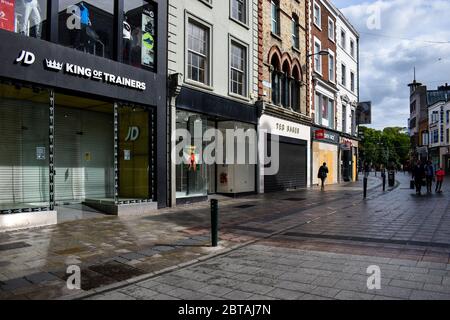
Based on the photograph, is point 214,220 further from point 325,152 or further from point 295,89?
point 325,152

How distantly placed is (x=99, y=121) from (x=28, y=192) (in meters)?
3.94

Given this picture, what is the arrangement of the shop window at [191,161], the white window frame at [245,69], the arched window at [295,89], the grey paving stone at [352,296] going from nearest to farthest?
the grey paving stone at [352,296] → the shop window at [191,161] → the white window frame at [245,69] → the arched window at [295,89]

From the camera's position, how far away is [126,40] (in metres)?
11.9

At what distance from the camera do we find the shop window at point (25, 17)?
→ 8867 millimetres

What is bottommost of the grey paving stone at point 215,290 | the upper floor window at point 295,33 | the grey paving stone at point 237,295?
the grey paving stone at point 215,290

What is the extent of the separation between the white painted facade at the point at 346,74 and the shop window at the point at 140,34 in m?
21.3

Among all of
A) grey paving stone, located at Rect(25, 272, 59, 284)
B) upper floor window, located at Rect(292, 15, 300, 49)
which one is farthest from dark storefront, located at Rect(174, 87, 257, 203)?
grey paving stone, located at Rect(25, 272, 59, 284)

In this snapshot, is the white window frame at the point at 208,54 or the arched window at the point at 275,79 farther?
the arched window at the point at 275,79

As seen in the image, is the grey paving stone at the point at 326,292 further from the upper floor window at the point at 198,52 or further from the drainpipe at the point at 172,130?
the upper floor window at the point at 198,52

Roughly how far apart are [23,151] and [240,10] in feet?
38.2

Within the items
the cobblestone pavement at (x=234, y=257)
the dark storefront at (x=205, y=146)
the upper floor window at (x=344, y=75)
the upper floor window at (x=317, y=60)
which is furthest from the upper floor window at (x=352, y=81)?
the cobblestone pavement at (x=234, y=257)

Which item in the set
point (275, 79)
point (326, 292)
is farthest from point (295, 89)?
point (326, 292)

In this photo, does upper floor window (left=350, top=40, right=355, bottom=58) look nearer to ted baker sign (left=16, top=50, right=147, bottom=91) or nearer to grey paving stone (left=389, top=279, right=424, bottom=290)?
ted baker sign (left=16, top=50, right=147, bottom=91)

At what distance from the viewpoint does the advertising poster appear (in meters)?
12.4
